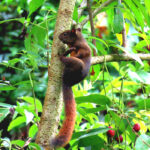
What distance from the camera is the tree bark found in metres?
1.09

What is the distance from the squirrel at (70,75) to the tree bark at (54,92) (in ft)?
0.09

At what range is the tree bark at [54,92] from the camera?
3.58 ft

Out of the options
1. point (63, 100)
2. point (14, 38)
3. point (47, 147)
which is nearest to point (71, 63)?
point (63, 100)

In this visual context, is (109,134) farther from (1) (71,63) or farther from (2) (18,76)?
(2) (18,76)

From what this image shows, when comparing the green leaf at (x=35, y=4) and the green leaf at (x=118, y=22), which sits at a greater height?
the green leaf at (x=35, y=4)

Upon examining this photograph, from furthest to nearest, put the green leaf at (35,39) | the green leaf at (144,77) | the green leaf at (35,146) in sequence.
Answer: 1. the green leaf at (35,39)
2. the green leaf at (144,77)
3. the green leaf at (35,146)

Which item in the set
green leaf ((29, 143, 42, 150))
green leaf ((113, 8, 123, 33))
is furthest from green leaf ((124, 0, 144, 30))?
green leaf ((29, 143, 42, 150))

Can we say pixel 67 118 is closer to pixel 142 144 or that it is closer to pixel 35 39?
pixel 142 144

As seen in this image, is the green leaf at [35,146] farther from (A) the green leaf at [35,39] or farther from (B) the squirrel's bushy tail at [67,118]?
(A) the green leaf at [35,39]

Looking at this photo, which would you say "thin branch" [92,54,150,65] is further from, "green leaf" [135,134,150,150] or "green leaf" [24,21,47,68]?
"green leaf" [135,134,150,150]

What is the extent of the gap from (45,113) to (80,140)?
0.26 meters

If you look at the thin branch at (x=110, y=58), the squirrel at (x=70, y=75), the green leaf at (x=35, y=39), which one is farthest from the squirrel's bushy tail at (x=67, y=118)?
the green leaf at (x=35, y=39)

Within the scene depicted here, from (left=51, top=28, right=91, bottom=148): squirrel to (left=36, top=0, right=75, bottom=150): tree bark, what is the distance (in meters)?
0.03

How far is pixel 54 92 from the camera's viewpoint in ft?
3.66
